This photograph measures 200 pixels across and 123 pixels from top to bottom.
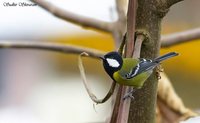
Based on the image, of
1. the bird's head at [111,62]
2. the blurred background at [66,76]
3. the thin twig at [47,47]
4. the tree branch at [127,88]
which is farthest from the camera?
the blurred background at [66,76]

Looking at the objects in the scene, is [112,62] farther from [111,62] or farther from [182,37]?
[182,37]

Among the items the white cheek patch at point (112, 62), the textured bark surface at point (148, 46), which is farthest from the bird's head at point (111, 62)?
the textured bark surface at point (148, 46)

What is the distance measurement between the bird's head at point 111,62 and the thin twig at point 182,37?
0.27 ft

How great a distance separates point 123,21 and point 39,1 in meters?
0.16

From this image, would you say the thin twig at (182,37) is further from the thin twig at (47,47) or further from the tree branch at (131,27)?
the tree branch at (131,27)

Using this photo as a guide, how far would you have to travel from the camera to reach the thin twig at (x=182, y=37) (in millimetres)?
768

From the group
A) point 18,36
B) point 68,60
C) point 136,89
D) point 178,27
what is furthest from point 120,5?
point 68,60

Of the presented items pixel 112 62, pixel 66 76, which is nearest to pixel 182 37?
pixel 112 62

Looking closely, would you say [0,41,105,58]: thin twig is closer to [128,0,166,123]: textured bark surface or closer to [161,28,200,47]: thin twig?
[161,28,200,47]: thin twig

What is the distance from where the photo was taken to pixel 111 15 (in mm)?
973

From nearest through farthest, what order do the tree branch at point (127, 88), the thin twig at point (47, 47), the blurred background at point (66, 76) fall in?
the tree branch at point (127, 88), the thin twig at point (47, 47), the blurred background at point (66, 76)

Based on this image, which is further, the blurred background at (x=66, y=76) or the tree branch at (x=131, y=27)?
the blurred background at (x=66, y=76)

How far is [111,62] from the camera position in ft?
2.56

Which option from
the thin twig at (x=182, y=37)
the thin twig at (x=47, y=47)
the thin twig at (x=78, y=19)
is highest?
the thin twig at (x=78, y=19)
